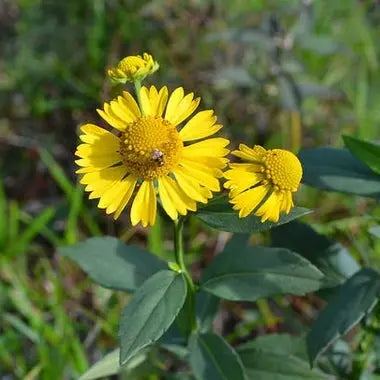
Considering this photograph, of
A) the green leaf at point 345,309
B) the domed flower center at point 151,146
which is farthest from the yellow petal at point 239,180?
the green leaf at point 345,309

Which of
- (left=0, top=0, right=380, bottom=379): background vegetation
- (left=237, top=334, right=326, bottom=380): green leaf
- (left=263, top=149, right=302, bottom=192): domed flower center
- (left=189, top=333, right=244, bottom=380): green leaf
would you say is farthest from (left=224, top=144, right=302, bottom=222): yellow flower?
(left=0, top=0, right=380, bottom=379): background vegetation

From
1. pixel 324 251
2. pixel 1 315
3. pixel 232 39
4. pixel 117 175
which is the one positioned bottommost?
pixel 1 315

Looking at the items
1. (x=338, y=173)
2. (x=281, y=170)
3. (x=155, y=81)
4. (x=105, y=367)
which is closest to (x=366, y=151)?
(x=338, y=173)

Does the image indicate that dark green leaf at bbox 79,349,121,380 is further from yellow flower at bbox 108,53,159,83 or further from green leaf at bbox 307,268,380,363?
yellow flower at bbox 108,53,159,83

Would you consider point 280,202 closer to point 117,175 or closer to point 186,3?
point 117,175

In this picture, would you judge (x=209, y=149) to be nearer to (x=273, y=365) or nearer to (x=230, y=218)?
(x=230, y=218)

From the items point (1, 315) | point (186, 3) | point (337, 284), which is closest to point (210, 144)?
point (337, 284)

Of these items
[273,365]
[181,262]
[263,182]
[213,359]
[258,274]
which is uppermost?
[263,182]
